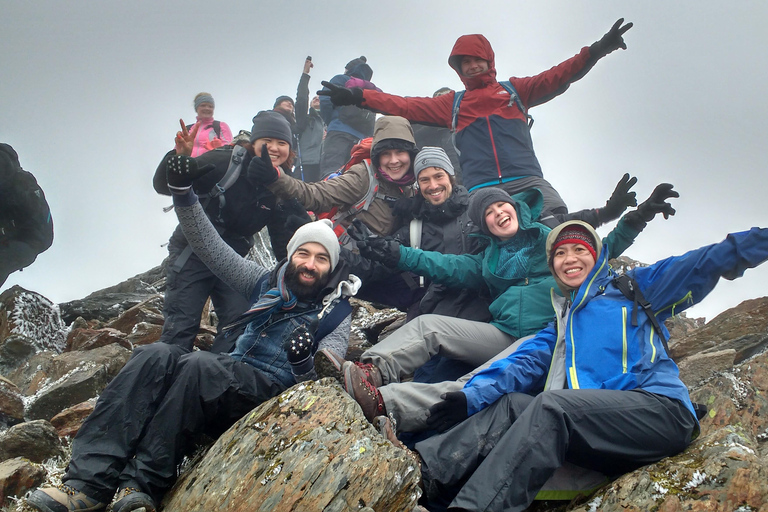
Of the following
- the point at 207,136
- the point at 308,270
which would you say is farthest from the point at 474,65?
the point at 207,136

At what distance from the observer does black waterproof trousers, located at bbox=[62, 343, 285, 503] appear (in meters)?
4.24

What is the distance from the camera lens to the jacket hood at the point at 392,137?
8.60 m

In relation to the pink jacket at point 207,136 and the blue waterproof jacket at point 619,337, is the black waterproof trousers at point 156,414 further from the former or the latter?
the pink jacket at point 207,136

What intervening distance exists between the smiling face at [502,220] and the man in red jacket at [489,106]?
1783mm

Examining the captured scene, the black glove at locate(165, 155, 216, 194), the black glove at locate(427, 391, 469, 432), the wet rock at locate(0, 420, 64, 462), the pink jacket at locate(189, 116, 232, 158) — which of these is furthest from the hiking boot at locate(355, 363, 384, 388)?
the pink jacket at locate(189, 116, 232, 158)

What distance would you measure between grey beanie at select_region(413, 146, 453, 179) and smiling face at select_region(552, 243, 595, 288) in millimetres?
2810

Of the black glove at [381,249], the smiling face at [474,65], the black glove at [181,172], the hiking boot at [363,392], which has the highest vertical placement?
the smiling face at [474,65]

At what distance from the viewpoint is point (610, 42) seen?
892cm

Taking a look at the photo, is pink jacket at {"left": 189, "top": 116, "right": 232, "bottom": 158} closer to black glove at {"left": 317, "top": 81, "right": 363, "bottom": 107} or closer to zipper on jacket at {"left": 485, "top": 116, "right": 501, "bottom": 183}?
black glove at {"left": 317, "top": 81, "right": 363, "bottom": 107}

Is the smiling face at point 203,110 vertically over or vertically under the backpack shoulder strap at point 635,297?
over

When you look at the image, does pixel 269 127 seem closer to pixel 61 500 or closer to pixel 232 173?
pixel 232 173

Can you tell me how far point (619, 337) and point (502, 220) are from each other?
2339 mm

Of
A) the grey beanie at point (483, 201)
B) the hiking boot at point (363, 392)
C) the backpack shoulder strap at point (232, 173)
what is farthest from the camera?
the backpack shoulder strap at point (232, 173)

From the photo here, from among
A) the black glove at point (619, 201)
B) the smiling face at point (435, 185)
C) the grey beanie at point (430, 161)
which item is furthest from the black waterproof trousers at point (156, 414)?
the black glove at point (619, 201)
